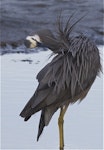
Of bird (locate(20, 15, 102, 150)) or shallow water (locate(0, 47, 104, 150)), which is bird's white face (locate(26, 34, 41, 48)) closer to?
bird (locate(20, 15, 102, 150))

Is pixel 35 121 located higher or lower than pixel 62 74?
lower

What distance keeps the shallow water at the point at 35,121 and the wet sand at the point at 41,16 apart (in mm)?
2098

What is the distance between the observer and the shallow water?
552 cm

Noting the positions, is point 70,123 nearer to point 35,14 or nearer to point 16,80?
point 16,80

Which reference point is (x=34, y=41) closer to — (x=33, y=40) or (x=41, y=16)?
(x=33, y=40)

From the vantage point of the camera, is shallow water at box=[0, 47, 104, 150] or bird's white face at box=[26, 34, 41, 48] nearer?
bird's white face at box=[26, 34, 41, 48]

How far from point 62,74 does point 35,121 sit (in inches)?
41.4

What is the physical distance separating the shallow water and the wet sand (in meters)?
2.10

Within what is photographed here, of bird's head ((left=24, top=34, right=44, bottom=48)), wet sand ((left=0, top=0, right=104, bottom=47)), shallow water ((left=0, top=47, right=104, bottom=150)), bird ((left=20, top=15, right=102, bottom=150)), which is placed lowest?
shallow water ((left=0, top=47, right=104, bottom=150))

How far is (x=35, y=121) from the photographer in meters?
6.00

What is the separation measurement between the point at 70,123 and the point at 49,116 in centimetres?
91

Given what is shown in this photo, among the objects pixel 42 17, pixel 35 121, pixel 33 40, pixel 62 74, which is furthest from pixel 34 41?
pixel 42 17

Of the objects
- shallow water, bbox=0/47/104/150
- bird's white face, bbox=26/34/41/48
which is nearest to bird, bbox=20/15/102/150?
bird's white face, bbox=26/34/41/48

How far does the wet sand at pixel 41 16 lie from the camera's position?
978 cm
